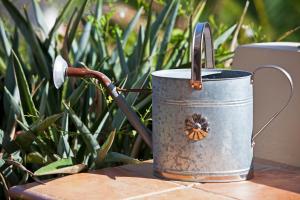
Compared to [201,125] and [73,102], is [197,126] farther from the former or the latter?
[73,102]

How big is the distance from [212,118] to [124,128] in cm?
73

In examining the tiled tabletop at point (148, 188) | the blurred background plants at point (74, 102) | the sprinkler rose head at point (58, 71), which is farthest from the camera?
the blurred background plants at point (74, 102)

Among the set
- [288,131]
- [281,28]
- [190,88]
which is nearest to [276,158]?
[288,131]

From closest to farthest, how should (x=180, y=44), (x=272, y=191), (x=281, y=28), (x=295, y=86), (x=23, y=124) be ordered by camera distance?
(x=272, y=191), (x=295, y=86), (x=23, y=124), (x=180, y=44), (x=281, y=28)

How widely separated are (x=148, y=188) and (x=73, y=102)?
0.72m

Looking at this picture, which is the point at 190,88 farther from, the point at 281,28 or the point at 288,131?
the point at 281,28

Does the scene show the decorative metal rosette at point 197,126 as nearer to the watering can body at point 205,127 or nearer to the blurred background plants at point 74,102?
the watering can body at point 205,127

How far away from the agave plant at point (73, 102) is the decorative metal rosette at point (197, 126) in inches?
9.9

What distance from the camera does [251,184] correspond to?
191 centimetres

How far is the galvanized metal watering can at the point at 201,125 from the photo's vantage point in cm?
186

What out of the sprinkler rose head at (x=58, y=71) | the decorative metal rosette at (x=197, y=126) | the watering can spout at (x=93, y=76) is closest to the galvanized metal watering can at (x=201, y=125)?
the decorative metal rosette at (x=197, y=126)

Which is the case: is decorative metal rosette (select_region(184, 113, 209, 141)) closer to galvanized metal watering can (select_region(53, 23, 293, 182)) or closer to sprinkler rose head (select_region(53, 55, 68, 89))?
galvanized metal watering can (select_region(53, 23, 293, 182))

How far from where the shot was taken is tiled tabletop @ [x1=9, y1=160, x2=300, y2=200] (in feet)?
5.92

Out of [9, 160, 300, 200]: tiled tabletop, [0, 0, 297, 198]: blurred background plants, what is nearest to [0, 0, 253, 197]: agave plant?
[0, 0, 297, 198]: blurred background plants
